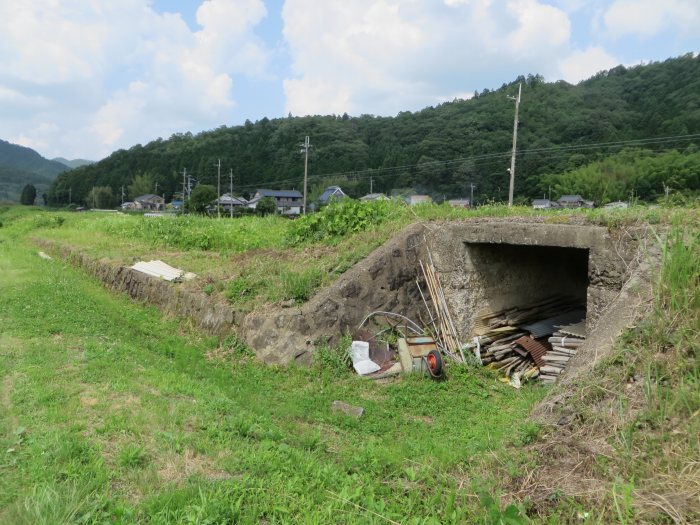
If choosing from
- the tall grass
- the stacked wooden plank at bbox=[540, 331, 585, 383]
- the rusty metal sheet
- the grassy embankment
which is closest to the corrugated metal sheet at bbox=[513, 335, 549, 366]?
the stacked wooden plank at bbox=[540, 331, 585, 383]

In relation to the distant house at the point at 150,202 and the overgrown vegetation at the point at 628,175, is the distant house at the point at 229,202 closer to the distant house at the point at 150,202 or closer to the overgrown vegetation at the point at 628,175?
the distant house at the point at 150,202

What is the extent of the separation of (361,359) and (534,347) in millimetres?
2770

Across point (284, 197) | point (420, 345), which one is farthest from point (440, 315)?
point (284, 197)

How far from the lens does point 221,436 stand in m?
3.87

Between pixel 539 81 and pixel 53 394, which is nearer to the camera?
pixel 53 394

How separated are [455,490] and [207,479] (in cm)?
169

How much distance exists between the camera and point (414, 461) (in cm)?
389

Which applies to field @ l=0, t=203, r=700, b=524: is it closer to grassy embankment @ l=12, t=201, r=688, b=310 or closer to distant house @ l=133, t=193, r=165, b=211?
grassy embankment @ l=12, t=201, r=688, b=310

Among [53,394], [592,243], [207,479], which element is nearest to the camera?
[207,479]

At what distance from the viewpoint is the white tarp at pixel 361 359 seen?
6844 millimetres

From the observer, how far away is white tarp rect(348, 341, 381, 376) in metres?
6.84

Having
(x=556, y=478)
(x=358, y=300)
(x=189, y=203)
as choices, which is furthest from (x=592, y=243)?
(x=189, y=203)

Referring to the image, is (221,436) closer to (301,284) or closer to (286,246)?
(301,284)

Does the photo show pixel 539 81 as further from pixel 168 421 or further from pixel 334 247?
pixel 168 421
